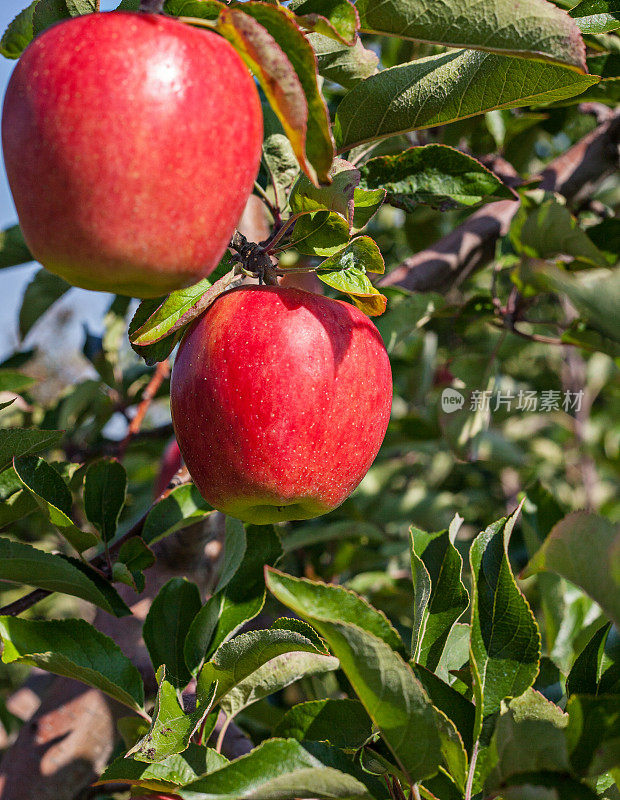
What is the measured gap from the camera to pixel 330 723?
58cm

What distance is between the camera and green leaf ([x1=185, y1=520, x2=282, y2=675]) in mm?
740

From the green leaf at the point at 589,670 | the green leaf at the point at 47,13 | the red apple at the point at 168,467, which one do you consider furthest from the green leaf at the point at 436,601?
the red apple at the point at 168,467

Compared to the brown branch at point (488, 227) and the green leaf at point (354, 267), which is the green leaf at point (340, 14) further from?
the brown branch at point (488, 227)

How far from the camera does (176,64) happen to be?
448 mm

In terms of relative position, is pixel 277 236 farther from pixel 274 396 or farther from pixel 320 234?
pixel 274 396

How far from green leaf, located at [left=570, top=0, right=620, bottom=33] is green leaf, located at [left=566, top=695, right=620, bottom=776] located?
62 cm

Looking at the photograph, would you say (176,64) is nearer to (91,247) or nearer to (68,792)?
(91,247)

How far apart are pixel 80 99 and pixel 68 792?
904 mm

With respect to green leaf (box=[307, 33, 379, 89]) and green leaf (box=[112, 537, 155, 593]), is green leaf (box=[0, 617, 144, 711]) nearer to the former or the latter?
green leaf (box=[112, 537, 155, 593])

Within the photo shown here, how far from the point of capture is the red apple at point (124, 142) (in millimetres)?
439

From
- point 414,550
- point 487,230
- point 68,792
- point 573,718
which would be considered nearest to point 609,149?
point 487,230

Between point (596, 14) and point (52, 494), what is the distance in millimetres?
739

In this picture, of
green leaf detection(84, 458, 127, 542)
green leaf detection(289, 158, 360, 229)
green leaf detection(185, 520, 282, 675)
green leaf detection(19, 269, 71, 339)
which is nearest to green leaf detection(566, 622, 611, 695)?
green leaf detection(185, 520, 282, 675)

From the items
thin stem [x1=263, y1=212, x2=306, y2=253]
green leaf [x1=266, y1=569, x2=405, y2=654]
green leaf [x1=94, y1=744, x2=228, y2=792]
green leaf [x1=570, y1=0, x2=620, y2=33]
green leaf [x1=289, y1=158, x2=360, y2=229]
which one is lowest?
green leaf [x1=94, y1=744, x2=228, y2=792]
